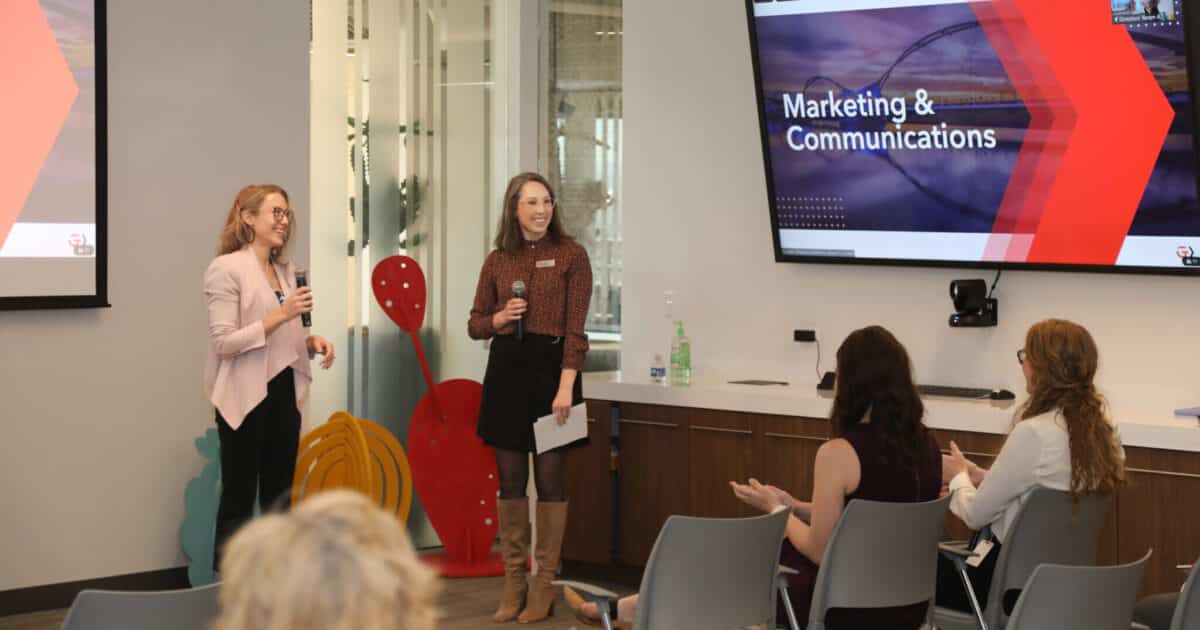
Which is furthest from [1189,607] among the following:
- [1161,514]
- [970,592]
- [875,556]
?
[1161,514]

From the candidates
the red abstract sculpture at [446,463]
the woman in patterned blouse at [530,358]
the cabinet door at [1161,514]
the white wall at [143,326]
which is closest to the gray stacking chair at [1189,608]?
the cabinet door at [1161,514]

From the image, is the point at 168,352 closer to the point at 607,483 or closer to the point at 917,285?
the point at 607,483

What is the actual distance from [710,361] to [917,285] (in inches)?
41.2

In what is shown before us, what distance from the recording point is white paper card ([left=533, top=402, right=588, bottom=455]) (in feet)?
16.7

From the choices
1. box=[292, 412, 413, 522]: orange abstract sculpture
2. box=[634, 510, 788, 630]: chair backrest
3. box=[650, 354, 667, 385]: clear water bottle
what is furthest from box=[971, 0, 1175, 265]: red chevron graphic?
box=[292, 412, 413, 522]: orange abstract sculpture

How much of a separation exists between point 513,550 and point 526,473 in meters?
0.30

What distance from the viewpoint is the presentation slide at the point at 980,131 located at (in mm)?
4879

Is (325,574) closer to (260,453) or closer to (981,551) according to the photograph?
(981,551)

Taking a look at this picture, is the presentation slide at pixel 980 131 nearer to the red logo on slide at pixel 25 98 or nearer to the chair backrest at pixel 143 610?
the red logo on slide at pixel 25 98

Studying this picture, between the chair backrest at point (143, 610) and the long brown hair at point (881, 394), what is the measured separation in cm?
180

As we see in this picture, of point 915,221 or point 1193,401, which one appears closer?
point 1193,401

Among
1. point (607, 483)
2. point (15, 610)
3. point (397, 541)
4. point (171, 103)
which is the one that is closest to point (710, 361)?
point (607, 483)

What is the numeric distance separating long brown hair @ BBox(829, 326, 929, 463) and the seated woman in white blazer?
291mm

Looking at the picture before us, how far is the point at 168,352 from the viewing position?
5734 millimetres
